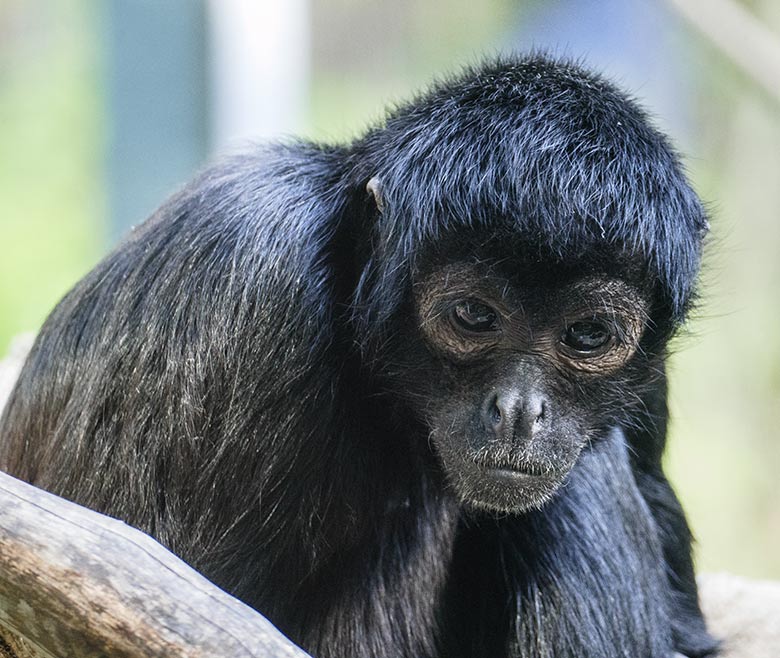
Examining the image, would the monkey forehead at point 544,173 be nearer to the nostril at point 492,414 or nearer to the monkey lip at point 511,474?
the nostril at point 492,414

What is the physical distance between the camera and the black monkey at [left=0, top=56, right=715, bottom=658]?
14.6 feet

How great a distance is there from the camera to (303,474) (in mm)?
4727

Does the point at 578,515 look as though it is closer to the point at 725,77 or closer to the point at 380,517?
the point at 380,517

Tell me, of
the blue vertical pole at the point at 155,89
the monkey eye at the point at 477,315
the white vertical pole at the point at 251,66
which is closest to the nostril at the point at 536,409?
the monkey eye at the point at 477,315

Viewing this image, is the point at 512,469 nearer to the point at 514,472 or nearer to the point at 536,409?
the point at 514,472

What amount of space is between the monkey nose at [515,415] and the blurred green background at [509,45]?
27.3 ft

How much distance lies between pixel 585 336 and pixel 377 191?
1.05 m

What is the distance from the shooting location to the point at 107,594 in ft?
10.5

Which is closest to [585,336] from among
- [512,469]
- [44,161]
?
[512,469]

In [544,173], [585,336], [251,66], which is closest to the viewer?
[544,173]

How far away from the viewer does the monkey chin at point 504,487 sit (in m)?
4.52

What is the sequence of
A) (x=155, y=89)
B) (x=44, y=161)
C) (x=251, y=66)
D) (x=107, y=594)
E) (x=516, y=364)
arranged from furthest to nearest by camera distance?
1. (x=44, y=161)
2. (x=251, y=66)
3. (x=155, y=89)
4. (x=516, y=364)
5. (x=107, y=594)

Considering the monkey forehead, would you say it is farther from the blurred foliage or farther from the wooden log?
the blurred foliage

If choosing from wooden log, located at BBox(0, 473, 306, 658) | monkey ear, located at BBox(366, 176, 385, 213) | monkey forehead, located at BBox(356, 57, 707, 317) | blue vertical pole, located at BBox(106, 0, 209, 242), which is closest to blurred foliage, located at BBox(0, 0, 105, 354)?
blue vertical pole, located at BBox(106, 0, 209, 242)
